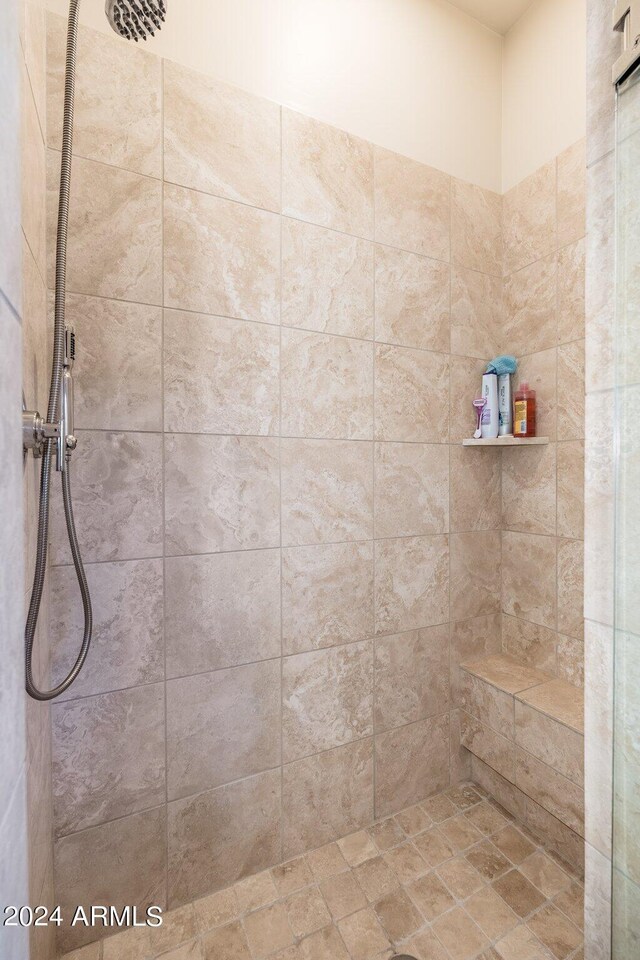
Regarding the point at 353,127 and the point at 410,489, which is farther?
the point at 410,489

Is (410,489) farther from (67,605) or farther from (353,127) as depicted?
(353,127)

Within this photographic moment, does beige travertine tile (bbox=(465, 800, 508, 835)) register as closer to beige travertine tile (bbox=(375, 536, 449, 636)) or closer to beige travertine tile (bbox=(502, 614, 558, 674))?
beige travertine tile (bbox=(375, 536, 449, 636))

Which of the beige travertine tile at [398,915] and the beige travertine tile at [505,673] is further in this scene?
the beige travertine tile at [505,673]

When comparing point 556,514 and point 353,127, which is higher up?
point 353,127

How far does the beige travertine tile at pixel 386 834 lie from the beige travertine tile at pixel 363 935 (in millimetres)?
214

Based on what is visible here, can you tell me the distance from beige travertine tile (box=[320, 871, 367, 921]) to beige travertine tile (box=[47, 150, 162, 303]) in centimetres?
168

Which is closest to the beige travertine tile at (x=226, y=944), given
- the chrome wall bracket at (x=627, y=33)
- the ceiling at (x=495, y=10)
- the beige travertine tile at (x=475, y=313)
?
the beige travertine tile at (x=475, y=313)

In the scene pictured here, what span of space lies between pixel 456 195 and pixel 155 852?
2.28 metres

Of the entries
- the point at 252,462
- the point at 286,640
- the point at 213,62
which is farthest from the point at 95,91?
the point at 286,640

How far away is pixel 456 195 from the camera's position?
1577 mm

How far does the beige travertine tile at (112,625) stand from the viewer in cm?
102

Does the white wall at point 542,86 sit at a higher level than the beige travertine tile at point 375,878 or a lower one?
higher

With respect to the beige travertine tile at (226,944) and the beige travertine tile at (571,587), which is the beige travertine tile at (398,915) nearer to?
the beige travertine tile at (226,944)

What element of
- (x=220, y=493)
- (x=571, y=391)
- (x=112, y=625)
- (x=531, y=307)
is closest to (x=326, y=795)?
(x=112, y=625)
